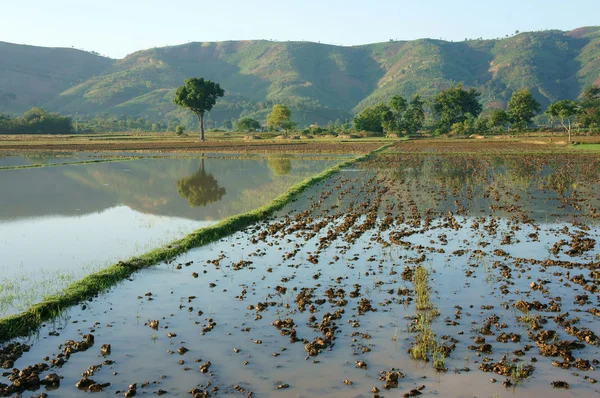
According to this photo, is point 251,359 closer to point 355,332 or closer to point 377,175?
point 355,332

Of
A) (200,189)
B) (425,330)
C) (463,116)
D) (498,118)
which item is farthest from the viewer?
(463,116)

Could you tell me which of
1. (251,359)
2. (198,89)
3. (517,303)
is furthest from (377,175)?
(198,89)

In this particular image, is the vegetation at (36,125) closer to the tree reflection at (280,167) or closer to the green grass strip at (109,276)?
the tree reflection at (280,167)

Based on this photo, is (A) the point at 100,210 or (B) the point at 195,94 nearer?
(A) the point at 100,210

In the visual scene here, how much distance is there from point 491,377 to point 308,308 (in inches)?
135

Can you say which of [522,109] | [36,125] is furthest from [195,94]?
[522,109]

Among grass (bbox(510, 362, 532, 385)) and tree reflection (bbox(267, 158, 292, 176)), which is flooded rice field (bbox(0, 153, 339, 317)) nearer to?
tree reflection (bbox(267, 158, 292, 176))

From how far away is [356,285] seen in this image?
32.4 feet

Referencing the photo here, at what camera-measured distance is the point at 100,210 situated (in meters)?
19.2

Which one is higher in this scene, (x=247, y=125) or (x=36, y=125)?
(x=36, y=125)

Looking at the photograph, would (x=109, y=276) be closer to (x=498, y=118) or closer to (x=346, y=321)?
(x=346, y=321)

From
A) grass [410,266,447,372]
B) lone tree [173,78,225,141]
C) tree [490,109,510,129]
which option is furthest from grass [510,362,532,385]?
tree [490,109,510,129]

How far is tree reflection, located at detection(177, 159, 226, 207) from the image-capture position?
850 inches

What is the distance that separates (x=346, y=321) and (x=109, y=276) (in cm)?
552
